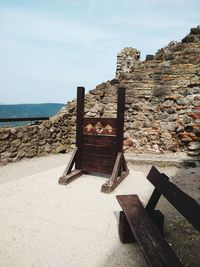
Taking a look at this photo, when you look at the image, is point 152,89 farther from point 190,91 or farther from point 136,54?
point 136,54

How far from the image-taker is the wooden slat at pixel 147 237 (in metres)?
2.10

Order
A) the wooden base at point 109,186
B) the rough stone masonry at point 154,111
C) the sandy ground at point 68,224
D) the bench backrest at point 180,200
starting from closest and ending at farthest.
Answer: the bench backrest at point 180,200 → the sandy ground at point 68,224 → the wooden base at point 109,186 → the rough stone masonry at point 154,111

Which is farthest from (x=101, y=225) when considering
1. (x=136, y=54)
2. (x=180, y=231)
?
(x=136, y=54)

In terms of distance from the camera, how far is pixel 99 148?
542cm

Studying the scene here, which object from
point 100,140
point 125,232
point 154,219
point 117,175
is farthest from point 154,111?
point 125,232

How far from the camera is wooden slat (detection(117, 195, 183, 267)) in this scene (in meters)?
2.10

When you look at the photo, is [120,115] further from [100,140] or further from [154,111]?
[154,111]

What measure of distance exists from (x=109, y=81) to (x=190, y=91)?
2.47 m

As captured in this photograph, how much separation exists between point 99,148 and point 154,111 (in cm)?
→ 281

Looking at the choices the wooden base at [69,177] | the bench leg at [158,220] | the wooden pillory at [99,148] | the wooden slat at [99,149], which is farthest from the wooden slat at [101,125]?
the bench leg at [158,220]

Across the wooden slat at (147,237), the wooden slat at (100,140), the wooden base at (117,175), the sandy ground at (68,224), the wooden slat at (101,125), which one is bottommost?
the sandy ground at (68,224)

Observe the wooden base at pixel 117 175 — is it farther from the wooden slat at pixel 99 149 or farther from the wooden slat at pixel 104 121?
the wooden slat at pixel 104 121

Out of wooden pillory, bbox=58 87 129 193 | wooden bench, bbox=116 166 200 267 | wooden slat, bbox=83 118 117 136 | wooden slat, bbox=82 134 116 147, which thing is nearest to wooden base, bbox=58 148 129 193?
wooden pillory, bbox=58 87 129 193

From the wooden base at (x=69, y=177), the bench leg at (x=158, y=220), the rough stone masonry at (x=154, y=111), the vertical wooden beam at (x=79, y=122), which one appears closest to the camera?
the bench leg at (x=158, y=220)
